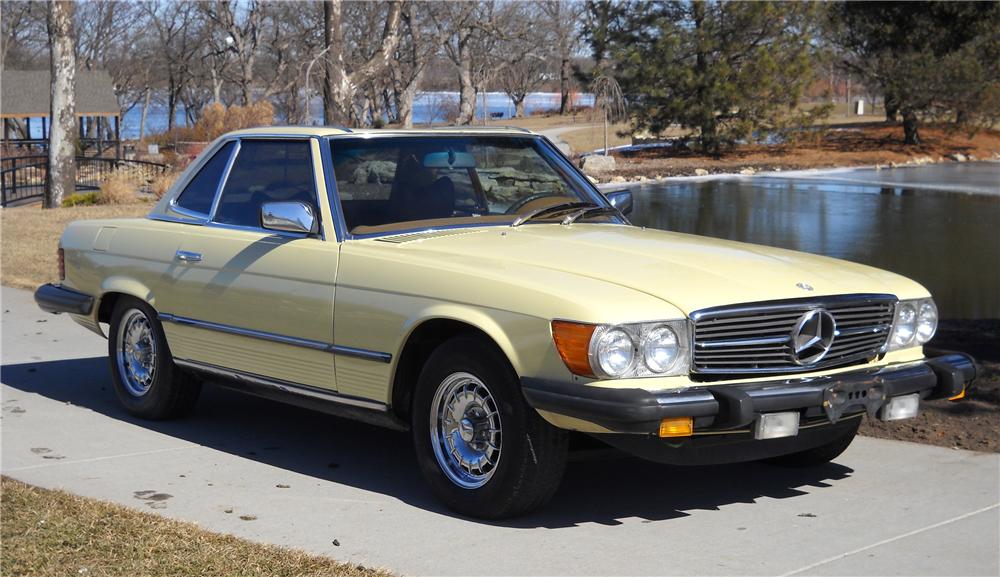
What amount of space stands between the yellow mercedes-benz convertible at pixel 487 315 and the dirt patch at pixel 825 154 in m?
28.5

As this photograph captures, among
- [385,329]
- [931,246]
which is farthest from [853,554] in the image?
[931,246]

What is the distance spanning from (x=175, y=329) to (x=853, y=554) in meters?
3.72

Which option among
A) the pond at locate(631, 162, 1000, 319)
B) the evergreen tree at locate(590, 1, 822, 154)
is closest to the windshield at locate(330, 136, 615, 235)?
the pond at locate(631, 162, 1000, 319)

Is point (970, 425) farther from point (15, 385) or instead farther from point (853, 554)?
point (15, 385)

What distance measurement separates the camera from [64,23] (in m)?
23.1

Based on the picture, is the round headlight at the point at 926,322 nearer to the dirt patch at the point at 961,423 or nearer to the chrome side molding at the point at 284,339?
the dirt patch at the point at 961,423

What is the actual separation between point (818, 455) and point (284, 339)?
105 inches

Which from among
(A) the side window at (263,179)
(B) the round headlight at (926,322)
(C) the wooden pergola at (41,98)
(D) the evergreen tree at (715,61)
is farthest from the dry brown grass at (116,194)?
(C) the wooden pergola at (41,98)

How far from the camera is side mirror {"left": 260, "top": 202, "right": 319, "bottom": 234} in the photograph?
5.87m

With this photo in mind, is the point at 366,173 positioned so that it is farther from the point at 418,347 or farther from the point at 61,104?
the point at 61,104

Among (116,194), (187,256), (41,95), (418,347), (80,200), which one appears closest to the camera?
(418,347)

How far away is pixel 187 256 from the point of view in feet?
21.5

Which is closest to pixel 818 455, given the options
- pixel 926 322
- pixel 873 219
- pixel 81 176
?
pixel 926 322

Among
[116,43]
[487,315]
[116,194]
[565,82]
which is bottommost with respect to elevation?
[487,315]
